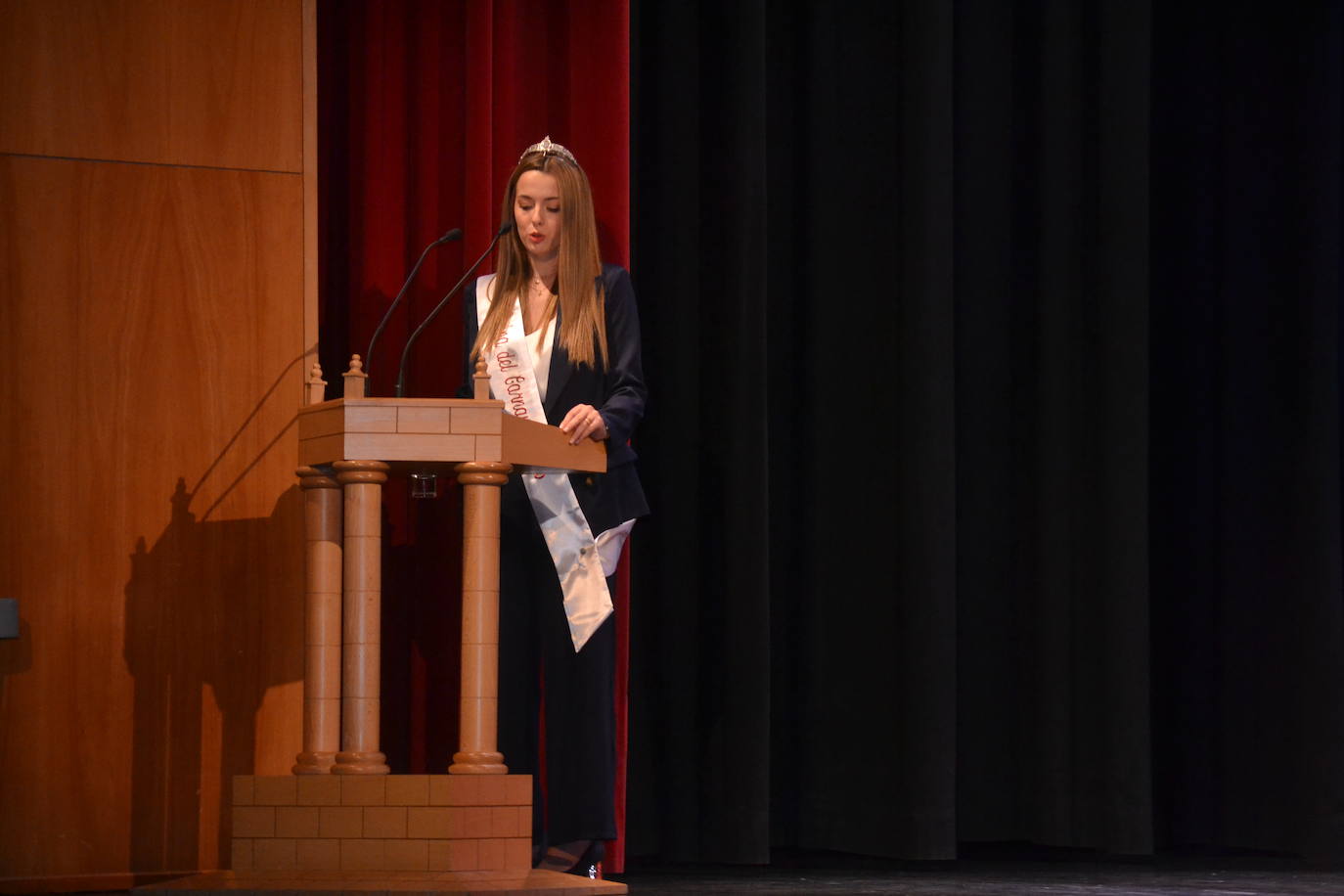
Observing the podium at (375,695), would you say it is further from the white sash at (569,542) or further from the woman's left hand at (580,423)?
the white sash at (569,542)

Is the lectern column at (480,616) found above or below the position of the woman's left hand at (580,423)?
below

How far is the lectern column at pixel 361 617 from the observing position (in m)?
2.52

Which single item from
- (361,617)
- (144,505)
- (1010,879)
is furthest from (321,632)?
(1010,879)

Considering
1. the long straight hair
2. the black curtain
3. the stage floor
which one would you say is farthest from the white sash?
the black curtain

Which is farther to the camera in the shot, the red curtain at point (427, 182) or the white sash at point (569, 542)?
the red curtain at point (427, 182)

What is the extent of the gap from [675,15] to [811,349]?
0.81 metres

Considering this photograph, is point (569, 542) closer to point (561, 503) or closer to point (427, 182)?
point (561, 503)

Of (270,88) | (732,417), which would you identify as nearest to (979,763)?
(732,417)

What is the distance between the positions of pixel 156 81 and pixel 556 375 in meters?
0.94

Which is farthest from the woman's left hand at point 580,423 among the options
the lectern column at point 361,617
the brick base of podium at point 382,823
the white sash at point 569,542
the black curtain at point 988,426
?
the black curtain at point 988,426

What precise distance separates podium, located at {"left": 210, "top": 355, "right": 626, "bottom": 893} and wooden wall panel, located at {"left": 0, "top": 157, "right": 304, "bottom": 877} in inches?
13.3

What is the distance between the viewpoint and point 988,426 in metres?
3.65

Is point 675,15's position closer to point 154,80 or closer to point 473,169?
point 473,169

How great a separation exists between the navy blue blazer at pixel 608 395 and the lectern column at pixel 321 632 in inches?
15.3
